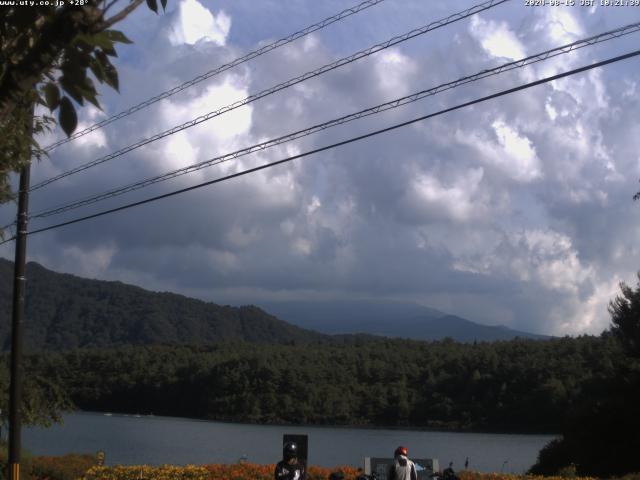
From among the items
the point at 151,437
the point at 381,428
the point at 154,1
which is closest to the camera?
the point at 154,1

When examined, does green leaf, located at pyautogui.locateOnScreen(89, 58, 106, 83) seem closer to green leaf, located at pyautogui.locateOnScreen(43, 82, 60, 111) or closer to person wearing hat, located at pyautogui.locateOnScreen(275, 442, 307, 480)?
green leaf, located at pyautogui.locateOnScreen(43, 82, 60, 111)

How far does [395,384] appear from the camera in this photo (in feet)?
218

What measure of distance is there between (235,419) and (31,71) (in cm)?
6591

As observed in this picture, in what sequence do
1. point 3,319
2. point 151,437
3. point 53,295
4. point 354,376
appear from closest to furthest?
point 151,437, point 354,376, point 3,319, point 53,295

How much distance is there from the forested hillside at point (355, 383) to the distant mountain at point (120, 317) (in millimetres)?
74330

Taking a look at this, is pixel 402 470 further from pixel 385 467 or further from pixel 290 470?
pixel 385 467

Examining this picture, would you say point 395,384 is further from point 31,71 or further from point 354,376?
point 31,71

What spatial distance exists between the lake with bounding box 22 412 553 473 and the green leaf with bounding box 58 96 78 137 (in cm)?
2469

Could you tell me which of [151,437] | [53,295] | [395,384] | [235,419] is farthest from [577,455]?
[53,295]

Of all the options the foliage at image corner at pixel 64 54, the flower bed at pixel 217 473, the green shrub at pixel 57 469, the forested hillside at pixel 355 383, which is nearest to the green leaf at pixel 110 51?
the foliage at image corner at pixel 64 54

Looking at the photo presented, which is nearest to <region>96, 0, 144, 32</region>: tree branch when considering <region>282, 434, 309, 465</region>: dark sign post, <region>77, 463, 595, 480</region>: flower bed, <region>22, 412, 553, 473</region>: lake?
<region>282, 434, 309, 465</region>: dark sign post

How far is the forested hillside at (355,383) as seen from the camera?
57625 millimetres

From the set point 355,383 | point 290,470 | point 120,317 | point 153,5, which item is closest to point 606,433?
point 290,470

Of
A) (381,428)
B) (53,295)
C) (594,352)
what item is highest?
(53,295)
